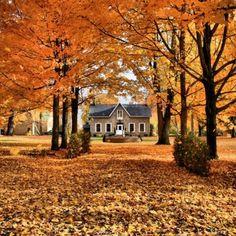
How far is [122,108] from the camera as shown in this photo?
69.8 metres

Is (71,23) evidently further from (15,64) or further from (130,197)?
(130,197)

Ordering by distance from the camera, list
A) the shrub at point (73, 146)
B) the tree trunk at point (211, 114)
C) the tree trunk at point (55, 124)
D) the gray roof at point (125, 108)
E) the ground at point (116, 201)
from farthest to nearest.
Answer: the gray roof at point (125, 108), the tree trunk at point (55, 124), the shrub at point (73, 146), the tree trunk at point (211, 114), the ground at point (116, 201)

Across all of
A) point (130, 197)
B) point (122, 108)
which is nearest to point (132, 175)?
point (130, 197)

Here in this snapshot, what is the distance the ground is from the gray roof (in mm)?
56488

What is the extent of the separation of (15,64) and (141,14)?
721cm

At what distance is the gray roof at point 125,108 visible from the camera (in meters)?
69.5

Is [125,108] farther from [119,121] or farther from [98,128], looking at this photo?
[98,128]

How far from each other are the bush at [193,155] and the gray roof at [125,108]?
182 ft

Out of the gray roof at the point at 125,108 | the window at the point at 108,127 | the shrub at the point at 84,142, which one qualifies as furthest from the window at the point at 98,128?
the shrub at the point at 84,142

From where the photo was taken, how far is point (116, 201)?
311 inches

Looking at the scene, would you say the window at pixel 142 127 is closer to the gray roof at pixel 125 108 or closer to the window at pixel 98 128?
the gray roof at pixel 125 108

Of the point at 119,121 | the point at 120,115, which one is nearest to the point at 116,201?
the point at 119,121

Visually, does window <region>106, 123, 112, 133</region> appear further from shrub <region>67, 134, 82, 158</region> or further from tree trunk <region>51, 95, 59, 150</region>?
shrub <region>67, 134, 82, 158</region>

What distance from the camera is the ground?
6195mm
